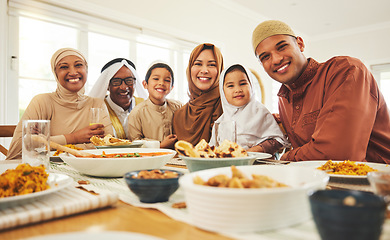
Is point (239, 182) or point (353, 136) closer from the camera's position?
point (239, 182)

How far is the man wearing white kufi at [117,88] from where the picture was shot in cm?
263

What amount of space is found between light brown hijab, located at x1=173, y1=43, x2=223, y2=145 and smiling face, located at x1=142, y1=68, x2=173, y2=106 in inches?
7.8

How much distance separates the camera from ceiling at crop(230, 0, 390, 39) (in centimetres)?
546

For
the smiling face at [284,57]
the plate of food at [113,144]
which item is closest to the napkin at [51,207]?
the plate of food at [113,144]

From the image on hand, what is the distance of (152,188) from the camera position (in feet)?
2.10

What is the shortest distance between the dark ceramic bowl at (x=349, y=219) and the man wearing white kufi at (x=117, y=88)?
90.5 inches

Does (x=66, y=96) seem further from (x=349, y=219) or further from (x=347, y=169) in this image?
(x=349, y=219)

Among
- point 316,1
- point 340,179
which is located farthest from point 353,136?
point 316,1

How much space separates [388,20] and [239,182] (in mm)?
7533

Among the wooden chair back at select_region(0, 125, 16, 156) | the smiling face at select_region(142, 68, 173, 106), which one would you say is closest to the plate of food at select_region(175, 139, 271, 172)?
the smiling face at select_region(142, 68, 173, 106)

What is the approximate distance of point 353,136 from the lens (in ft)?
4.57

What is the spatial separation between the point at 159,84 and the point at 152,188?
184cm

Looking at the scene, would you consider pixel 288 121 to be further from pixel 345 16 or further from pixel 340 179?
pixel 345 16

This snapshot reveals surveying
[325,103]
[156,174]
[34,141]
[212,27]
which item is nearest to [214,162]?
[156,174]
